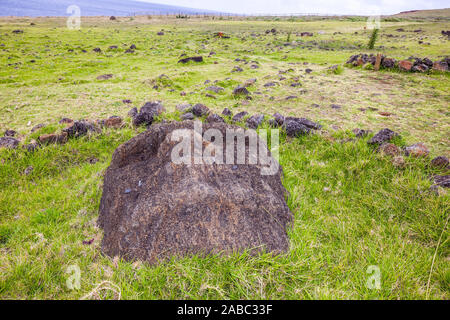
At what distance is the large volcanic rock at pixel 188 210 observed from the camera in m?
2.56

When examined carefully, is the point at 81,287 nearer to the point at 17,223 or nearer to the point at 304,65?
the point at 17,223

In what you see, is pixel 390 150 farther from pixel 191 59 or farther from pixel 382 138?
pixel 191 59

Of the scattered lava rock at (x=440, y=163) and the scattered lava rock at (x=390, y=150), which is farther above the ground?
the scattered lava rock at (x=390, y=150)

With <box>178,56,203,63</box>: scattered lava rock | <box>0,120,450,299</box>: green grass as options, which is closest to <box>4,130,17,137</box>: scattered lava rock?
<box>0,120,450,299</box>: green grass

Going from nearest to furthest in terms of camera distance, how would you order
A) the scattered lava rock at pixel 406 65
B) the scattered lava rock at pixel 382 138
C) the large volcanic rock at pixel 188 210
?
1. the large volcanic rock at pixel 188 210
2. the scattered lava rock at pixel 382 138
3. the scattered lava rock at pixel 406 65

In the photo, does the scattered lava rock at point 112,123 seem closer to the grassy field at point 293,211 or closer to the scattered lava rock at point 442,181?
the grassy field at point 293,211

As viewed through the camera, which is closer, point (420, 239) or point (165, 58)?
point (420, 239)

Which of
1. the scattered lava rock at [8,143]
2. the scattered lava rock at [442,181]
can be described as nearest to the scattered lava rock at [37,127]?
the scattered lava rock at [8,143]

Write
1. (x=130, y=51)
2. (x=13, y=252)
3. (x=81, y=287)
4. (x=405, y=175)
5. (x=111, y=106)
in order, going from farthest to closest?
(x=130, y=51) < (x=111, y=106) < (x=405, y=175) < (x=13, y=252) < (x=81, y=287)

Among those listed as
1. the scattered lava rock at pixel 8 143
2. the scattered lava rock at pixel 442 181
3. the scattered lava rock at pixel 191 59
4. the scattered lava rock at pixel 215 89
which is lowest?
the scattered lava rock at pixel 442 181

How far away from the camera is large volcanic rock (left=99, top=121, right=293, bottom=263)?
2.56 meters

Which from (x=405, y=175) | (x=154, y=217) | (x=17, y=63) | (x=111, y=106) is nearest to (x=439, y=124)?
(x=405, y=175)

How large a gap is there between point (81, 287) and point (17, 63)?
16370mm
